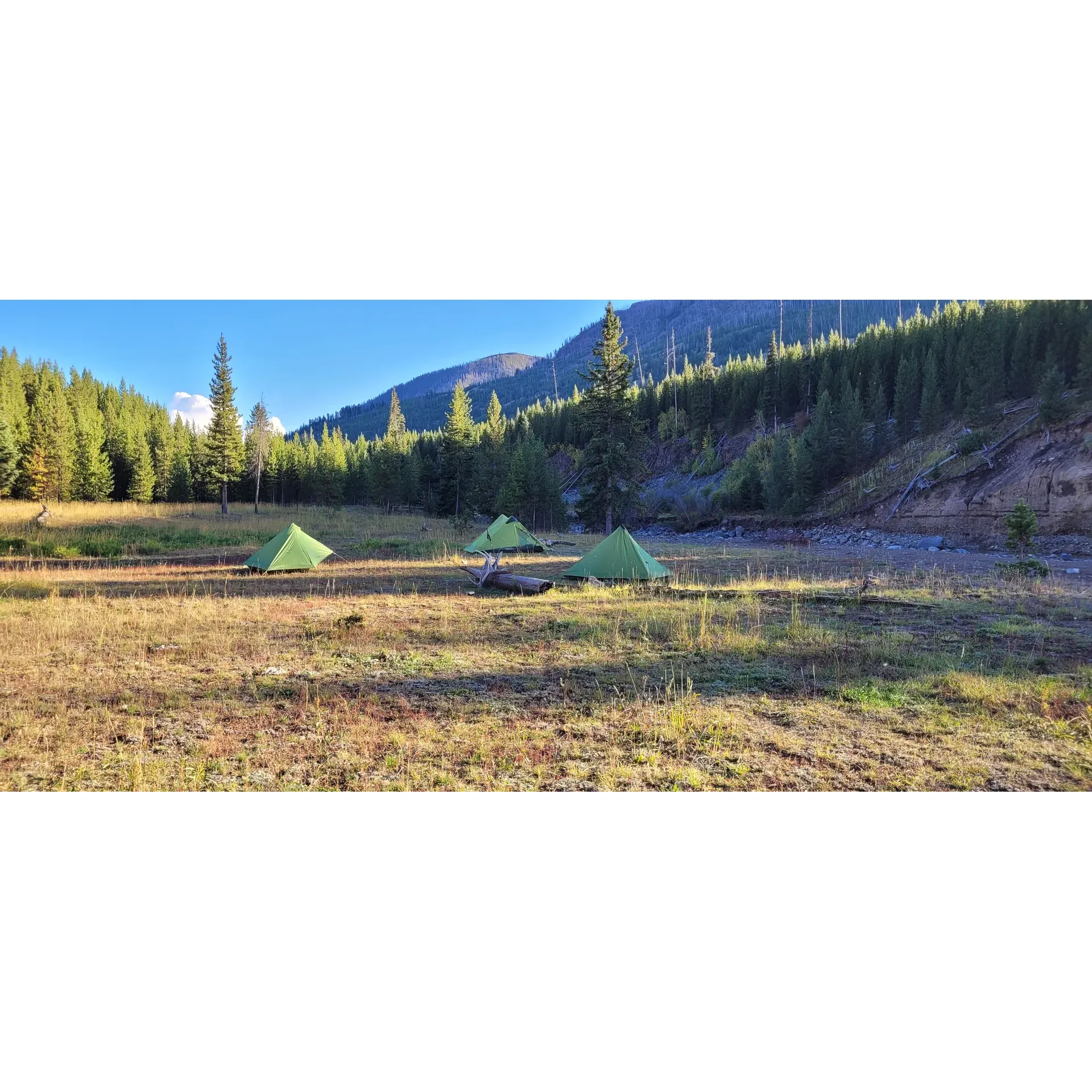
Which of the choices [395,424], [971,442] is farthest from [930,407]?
[395,424]

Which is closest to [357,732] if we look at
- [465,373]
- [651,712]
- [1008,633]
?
[651,712]

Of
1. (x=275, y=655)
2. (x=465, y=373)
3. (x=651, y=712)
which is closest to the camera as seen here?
(x=651, y=712)

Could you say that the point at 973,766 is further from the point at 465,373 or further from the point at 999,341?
the point at 465,373

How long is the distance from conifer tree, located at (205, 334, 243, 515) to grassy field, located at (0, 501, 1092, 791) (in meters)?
2.65

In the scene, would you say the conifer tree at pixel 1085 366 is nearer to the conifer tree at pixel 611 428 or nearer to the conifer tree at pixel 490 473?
the conifer tree at pixel 611 428

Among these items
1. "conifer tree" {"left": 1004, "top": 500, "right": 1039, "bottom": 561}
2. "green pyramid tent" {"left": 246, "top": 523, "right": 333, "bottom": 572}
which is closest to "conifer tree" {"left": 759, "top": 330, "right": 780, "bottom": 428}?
"conifer tree" {"left": 1004, "top": 500, "right": 1039, "bottom": 561}

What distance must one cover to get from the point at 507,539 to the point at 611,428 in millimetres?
10842

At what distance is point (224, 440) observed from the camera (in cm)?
1173

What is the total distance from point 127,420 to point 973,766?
15710 mm

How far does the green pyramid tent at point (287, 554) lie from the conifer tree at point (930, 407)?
18381 millimetres

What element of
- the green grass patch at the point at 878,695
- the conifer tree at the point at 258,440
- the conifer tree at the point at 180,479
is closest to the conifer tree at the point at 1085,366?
the green grass patch at the point at 878,695

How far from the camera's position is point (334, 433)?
67.4 ft

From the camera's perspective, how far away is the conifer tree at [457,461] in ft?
88.1

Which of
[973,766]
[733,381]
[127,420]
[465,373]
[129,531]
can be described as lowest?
[973,766]
